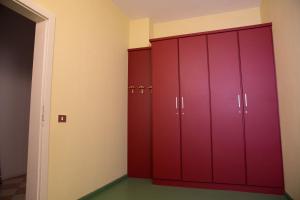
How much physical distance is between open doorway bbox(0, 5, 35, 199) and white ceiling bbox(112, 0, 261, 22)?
6.58 ft

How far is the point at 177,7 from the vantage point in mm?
3457

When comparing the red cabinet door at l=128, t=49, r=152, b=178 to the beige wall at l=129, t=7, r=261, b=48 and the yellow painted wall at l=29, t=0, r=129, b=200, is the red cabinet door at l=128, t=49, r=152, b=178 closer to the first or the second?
the yellow painted wall at l=29, t=0, r=129, b=200

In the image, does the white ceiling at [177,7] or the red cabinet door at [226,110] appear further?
the white ceiling at [177,7]

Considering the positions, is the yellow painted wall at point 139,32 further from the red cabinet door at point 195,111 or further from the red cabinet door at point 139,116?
the red cabinet door at point 195,111

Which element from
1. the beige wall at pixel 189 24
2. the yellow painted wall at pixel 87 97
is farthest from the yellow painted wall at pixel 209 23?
the yellow painted wall at pixel 87 97

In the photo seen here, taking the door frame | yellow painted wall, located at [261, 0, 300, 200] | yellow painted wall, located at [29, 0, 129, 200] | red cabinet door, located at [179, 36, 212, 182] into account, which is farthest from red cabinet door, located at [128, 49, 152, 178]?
yellow painted wall, located at [261, 0, 300, 200]

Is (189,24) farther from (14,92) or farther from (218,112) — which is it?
(14,92)

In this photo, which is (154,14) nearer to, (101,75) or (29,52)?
(101,75)

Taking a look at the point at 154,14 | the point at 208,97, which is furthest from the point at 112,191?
the point at 154,14

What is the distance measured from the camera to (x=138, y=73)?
363 cm

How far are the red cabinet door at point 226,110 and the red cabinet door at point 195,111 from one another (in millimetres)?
95

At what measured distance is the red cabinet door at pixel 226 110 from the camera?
282 centimetres

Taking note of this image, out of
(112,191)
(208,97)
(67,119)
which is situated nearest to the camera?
(67,119)

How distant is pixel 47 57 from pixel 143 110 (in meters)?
1.87
